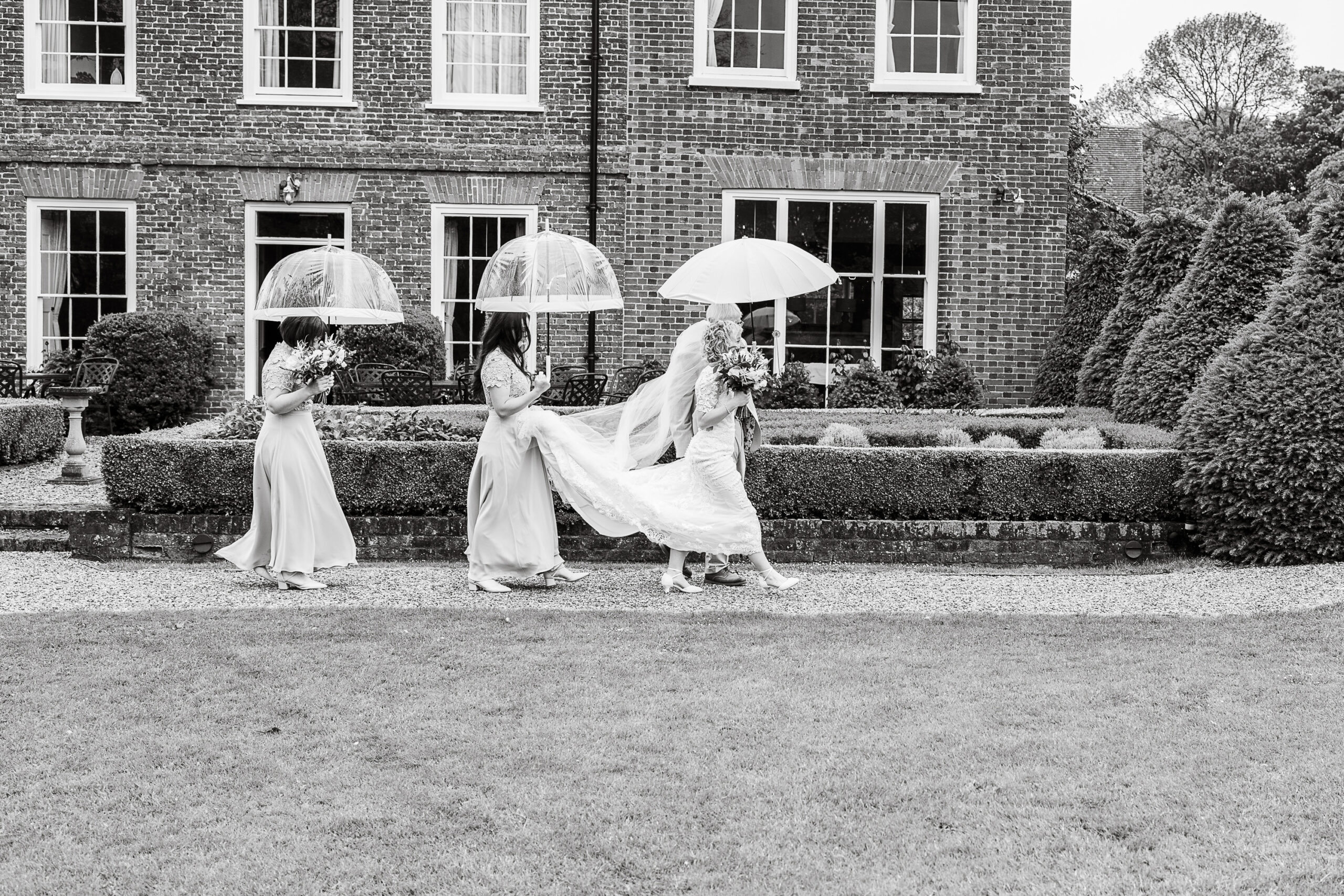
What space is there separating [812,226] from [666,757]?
41.9ft

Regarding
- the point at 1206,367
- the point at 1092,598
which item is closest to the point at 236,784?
the point at 1092,598

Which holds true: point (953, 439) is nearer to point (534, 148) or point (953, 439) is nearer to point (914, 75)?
point (914, 75)

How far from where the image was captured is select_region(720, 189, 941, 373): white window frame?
17.3 m

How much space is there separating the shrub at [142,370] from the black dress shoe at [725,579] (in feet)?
30.6

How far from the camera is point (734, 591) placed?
8.99 metres

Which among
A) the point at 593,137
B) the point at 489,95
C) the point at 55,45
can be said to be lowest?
the point at 593,137

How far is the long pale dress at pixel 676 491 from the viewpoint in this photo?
8.85m

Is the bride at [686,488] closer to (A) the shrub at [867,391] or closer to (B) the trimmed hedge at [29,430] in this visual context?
(B) the trimmed hedge at [29,430]

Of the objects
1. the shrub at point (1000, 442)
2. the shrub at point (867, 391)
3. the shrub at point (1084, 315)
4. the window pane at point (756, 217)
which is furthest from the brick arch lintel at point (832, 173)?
the shrub at point (1000, 442)

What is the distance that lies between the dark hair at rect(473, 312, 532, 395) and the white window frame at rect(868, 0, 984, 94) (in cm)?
963

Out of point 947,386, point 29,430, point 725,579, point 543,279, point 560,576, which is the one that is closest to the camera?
point 725,579

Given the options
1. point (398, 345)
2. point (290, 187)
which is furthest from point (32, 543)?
point (290, 187)

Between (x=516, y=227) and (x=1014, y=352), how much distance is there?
6103 mm

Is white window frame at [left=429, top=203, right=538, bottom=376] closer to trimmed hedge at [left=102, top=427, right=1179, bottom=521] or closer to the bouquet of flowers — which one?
trimmed hedge at [left=102, top=427, right=1179, bottom=521]
